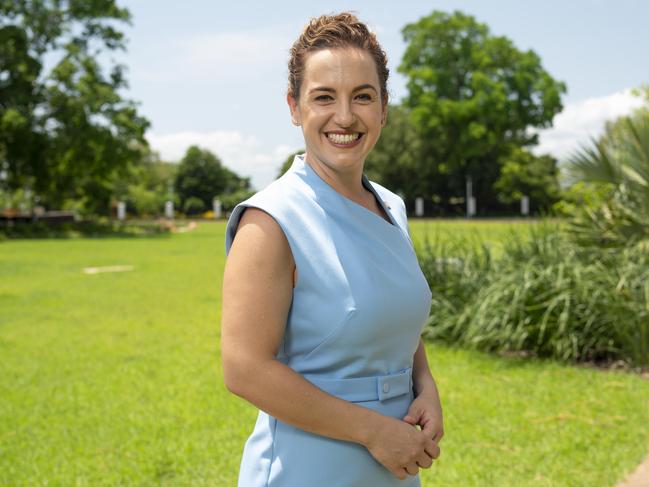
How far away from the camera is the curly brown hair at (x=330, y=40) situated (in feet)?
5.32

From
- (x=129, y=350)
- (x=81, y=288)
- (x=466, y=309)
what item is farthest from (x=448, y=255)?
(x=81, y=288)

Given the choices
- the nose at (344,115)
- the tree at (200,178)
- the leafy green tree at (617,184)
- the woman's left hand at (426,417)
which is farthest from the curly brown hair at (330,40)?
the tree at (200,178)

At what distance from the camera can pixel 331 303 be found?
1.50 metres

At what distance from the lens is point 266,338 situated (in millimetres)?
1481

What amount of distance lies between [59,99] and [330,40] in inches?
1342

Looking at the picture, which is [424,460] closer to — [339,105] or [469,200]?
[339,105]

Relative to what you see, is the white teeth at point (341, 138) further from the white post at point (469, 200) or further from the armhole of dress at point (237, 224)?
the white post at point (469, 200)

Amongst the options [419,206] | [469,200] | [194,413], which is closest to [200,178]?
[419,206]

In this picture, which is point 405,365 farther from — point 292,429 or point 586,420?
point 586,420

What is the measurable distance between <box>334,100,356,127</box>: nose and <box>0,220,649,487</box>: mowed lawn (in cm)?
319

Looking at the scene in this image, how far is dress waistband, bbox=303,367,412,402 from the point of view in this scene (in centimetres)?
155

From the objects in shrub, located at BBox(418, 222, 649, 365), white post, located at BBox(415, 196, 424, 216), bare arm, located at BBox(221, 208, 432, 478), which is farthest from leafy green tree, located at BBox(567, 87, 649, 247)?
white post, located at BBox(415, 196, 424, 216)

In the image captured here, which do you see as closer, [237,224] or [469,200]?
[237,224]

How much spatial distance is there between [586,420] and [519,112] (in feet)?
163
